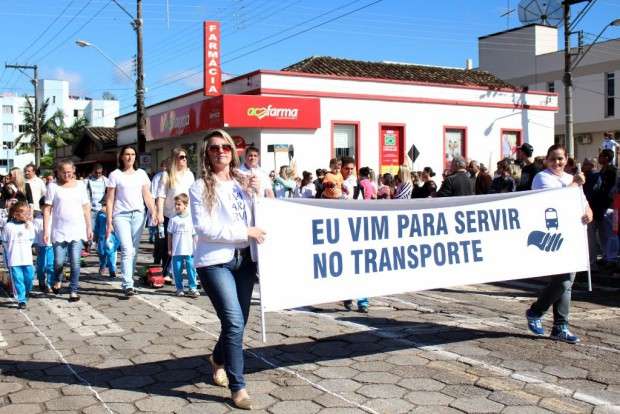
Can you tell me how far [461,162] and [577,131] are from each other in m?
35.9

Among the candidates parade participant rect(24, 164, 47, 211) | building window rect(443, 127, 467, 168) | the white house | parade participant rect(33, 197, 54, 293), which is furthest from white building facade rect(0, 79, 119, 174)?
parade participant rect(33, 197, 54, 293)

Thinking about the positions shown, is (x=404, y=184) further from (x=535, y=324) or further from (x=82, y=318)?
(x=82, y=318)

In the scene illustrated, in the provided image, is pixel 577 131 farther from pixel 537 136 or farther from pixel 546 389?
pixel 546 389

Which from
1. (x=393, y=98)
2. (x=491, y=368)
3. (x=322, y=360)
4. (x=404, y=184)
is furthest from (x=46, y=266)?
(x=393, y=98)

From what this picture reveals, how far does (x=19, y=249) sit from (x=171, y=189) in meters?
2.01

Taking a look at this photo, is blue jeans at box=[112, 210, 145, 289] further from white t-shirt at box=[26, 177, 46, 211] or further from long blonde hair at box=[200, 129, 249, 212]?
white t-shirt at box=[26, 177, 46, 211]

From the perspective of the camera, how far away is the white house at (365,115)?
23500 mm

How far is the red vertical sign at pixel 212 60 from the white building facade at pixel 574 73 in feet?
75.4

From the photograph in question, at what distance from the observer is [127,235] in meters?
8.58

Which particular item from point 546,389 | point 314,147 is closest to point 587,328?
point 546,389

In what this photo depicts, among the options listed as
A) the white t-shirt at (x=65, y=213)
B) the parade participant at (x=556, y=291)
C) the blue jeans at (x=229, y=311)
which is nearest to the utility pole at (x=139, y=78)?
the white t-shirt at (x=65, y=213)

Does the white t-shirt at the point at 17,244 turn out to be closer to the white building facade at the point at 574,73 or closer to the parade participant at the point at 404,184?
the parade participant at the point at 404,184

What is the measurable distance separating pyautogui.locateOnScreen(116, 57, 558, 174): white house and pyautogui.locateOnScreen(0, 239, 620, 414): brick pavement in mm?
16045

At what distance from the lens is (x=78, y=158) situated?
1951 inches
